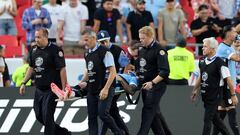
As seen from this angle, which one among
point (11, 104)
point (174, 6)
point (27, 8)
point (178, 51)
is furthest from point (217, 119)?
point (27, 8)

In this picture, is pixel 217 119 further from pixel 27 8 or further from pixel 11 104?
pixel 27 8

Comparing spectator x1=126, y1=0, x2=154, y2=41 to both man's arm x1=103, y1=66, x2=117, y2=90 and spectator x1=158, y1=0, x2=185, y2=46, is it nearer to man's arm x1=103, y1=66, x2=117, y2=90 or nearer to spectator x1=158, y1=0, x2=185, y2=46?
spectator x1=158, y1=0, x2=185, y2=46

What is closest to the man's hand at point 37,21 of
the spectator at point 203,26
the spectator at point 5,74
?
the spectator at point 5,74

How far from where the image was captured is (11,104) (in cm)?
1681

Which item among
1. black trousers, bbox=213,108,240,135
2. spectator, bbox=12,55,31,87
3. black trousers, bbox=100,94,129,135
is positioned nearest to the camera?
black trousers, bbox=100,94,129,135

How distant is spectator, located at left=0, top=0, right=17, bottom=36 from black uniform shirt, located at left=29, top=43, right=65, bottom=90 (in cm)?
549

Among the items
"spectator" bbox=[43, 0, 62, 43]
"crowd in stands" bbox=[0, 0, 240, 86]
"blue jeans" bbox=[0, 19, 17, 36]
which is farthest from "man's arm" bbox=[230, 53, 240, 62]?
"blue jeans" bbox=[0, 19, 17, 36]

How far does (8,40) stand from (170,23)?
3.88m

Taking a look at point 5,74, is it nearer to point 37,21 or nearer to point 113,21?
point 37,21

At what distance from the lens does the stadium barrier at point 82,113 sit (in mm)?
16703

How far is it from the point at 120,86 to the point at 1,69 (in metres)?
3.76

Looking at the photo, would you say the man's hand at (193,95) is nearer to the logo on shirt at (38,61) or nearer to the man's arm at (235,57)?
the man's arm at (235,57)

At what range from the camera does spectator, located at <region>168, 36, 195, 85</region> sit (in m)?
18.0

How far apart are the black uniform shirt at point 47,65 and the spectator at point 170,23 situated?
214 inches
